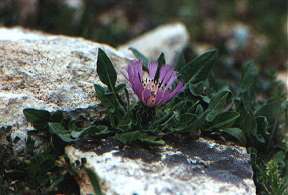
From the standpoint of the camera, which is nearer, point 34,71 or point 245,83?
point 34,71

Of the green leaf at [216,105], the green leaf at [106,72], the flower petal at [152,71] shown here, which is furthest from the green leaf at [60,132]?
the green leaf at [216,105]

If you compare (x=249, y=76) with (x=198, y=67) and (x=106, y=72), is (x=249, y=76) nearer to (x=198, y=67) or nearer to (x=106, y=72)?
(x=198, y=67)

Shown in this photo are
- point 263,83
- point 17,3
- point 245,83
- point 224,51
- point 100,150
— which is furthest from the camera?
point 224,51

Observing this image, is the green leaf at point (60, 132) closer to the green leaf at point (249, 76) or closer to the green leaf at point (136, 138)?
the green leaf at point (136, 138)

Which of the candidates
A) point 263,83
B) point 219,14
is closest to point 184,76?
point 263,83

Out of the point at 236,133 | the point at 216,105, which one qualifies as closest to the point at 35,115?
the point at 216,105

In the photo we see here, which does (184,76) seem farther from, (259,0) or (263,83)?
(259,0)
